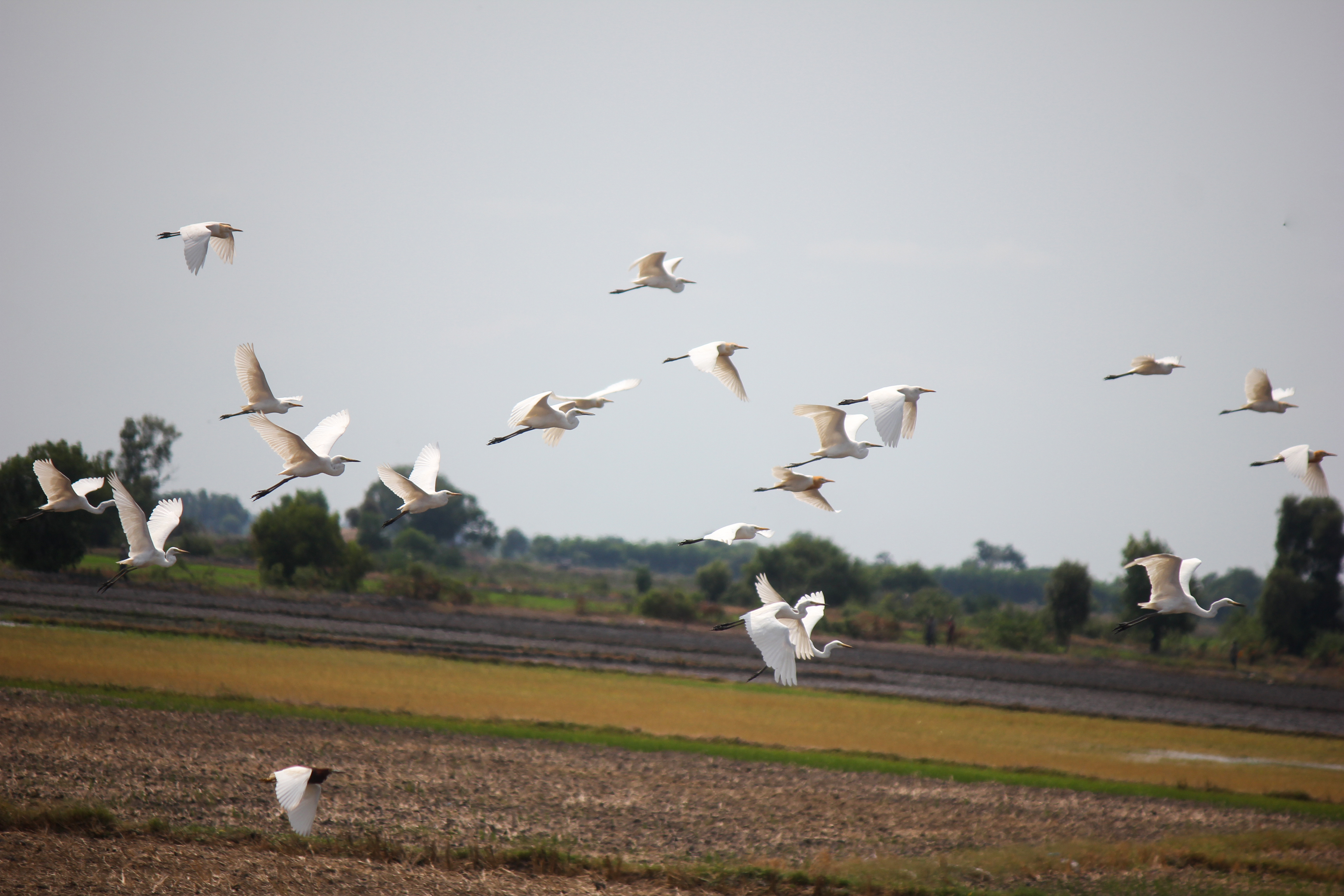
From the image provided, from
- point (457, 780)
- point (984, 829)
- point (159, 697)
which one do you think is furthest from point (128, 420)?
point (984, 829)

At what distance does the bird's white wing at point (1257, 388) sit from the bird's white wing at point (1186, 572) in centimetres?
264

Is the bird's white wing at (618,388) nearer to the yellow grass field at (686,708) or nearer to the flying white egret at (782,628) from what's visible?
the flying white egret at (782,628)

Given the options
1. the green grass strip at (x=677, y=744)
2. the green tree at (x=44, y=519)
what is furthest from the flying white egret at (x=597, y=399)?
the green tree at (x=44, y=519)

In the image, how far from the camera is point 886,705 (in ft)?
141

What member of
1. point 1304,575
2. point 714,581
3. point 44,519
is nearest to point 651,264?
point 44,519

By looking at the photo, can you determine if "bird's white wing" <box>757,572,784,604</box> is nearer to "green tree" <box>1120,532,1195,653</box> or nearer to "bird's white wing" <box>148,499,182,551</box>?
"bird's white wing" <box>148,499,182,551</box>

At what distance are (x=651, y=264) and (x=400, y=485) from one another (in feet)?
24.1

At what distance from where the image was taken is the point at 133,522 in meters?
12.9

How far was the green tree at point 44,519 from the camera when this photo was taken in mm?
47719

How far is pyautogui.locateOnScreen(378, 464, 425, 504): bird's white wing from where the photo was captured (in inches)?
421

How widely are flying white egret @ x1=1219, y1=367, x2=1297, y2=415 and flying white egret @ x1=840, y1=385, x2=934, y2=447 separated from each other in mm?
4694

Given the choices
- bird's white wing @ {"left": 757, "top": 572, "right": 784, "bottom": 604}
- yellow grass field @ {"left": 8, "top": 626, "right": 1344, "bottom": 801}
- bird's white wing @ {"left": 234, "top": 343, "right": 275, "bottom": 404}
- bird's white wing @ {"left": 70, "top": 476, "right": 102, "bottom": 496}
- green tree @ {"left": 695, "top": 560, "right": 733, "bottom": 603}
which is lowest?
yellow grass field @ {"left": 8, "top": 626, "right": 1344, "bottom": 801}

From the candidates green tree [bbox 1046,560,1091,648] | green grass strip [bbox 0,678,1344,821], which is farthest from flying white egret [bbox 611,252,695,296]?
green tree [bbox 1046,560,1091,648]

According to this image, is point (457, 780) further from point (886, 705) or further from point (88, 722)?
point (886, 705)
